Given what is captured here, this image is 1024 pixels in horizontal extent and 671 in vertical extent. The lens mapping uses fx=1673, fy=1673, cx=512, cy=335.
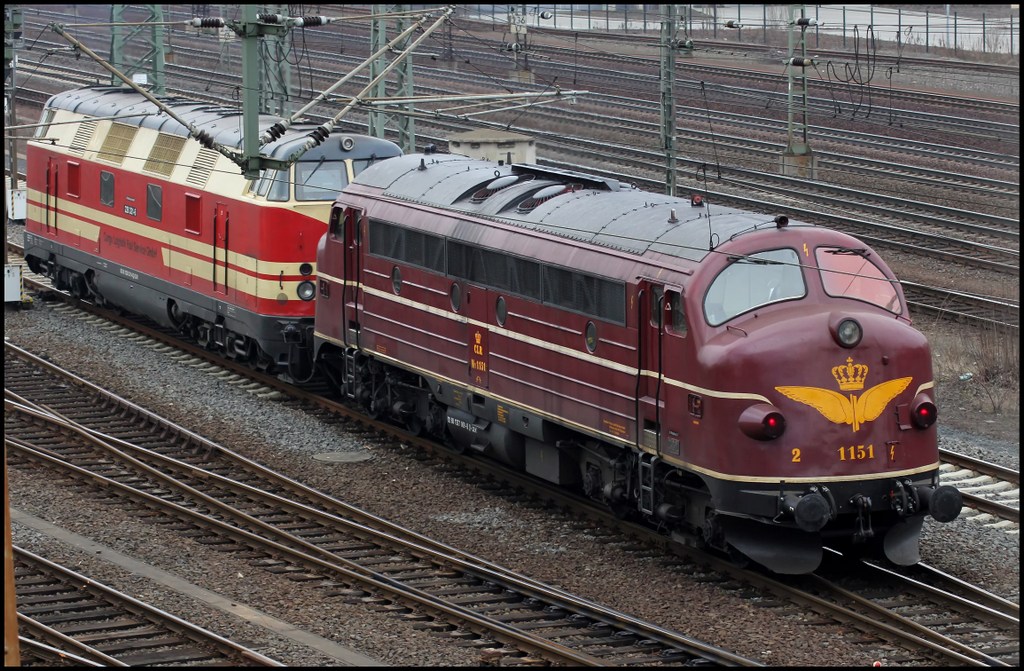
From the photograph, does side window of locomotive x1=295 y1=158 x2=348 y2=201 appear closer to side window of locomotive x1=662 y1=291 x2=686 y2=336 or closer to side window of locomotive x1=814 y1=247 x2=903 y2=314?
side window of locomotive x1=662 y1=291 x2=686 y2=336

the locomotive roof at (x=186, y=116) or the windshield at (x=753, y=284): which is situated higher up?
the locomotive roof at (x=186, y=116)

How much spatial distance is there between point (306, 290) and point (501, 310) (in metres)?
6.17

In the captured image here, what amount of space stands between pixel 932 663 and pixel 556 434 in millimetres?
5699

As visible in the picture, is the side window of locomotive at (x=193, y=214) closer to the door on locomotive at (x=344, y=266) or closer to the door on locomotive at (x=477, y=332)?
the door on locomotive at (x=344, y=266)

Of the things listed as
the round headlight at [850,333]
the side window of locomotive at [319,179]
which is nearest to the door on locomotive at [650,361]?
the round headlight at [850,333]

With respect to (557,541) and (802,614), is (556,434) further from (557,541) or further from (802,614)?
(802,614)

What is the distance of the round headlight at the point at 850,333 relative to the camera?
1502cm

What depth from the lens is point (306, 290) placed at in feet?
79.6

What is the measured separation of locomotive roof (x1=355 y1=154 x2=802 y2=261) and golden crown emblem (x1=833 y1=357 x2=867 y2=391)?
167 centimetres

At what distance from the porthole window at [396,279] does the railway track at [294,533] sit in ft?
9.17

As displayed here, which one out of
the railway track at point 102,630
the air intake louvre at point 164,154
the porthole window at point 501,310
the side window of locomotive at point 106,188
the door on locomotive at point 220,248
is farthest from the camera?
the side window of locomotive at point 106,188

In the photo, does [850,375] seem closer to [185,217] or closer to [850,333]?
[850,333]

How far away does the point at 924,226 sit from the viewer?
33844mm

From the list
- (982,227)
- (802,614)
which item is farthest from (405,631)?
(982,227)
